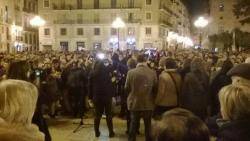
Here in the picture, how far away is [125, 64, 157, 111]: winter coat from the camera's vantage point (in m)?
10.0

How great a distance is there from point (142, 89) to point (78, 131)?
318cm

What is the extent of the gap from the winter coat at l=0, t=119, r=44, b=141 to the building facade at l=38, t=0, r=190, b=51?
80.1 m

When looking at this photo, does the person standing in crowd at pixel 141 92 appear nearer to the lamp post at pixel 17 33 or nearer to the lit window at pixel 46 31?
the lamp post at pixel 17 33

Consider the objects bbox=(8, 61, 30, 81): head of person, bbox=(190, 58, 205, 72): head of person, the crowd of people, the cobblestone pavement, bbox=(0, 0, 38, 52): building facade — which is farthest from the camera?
bbox=(0, 0, 38, 52): building facade

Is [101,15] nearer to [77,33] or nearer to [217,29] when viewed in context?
[77,33]

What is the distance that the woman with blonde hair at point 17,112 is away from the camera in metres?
3.56

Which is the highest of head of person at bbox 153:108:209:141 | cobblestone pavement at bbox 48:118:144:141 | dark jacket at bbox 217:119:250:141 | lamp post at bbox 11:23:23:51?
lamp post at bbox 11:23:23:51

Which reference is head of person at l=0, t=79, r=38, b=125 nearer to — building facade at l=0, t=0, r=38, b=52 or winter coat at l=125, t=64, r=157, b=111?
winter coat at l=125, t=64, r=157, b=111

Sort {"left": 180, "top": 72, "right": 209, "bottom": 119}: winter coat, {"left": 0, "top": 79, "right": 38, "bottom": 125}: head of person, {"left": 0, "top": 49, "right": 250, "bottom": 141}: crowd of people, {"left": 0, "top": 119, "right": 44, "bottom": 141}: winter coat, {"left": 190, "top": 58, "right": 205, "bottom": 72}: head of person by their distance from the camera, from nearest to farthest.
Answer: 1. {"left": 0, "top": 119, "right": 44, "bottom": 141}: winter coat
2. {"left": 0, "top": 49, "right": 250, "bottom": 141}: crowd of people
3. {"left": 0, "top": 79, "right": 38, "bottom": 125}: head of person
4. {"left": 180, "top": 72, "right": 209, "bottom": 119}: winter coat
5. {"left": 190, "top": 58, "right": 205, "bottom": 72}: head of person

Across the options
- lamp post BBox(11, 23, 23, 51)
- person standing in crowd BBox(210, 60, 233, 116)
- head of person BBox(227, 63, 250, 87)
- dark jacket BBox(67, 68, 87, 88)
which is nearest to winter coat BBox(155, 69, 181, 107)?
person standing in crowd BBox(210, 60, 233, 116)

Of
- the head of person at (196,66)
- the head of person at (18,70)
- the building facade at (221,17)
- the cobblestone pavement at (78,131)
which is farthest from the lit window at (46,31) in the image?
the head of person at (18,70)

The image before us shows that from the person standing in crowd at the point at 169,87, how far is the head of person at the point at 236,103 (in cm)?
551

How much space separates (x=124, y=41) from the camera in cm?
8338

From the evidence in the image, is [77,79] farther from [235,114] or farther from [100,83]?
[235,114]
